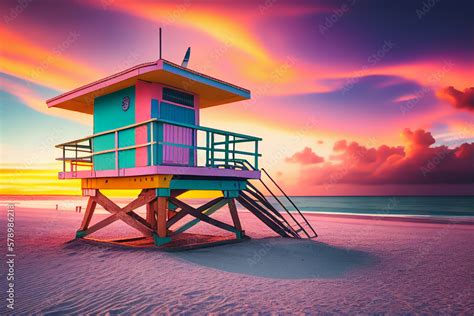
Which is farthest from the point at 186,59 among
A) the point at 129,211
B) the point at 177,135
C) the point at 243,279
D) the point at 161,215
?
the point at 243,279

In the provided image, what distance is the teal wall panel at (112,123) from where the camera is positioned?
11.0 metres

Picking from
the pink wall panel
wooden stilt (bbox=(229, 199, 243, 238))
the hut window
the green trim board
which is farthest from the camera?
wooden stilt (bbox=(229, 199, 243, 238))

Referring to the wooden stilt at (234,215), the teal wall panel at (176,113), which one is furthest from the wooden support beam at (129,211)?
the wooden stilt at (234,215)

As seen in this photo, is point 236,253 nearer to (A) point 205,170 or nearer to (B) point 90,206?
(A) point 205,170

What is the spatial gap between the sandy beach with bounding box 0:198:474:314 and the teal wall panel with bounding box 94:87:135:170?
2750mm

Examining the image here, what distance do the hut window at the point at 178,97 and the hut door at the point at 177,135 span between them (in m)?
0.14

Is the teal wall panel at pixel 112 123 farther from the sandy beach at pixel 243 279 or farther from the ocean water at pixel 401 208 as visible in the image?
the ocean water at pixel 401 208

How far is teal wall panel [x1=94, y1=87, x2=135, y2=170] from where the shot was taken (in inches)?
434

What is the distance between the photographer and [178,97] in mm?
11547

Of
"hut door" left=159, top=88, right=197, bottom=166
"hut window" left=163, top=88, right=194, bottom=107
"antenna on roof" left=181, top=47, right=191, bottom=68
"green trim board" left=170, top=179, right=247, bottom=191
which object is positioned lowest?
"green trim board" left=170, top=179, right=247, bottom=191

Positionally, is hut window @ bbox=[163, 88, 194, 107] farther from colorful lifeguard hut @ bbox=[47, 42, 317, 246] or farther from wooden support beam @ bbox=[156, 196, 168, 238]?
wooden support beam @ bbox=[156, 196, 168, 238]

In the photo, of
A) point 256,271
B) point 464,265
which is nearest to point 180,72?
point 256,271

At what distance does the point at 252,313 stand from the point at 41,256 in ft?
23.8

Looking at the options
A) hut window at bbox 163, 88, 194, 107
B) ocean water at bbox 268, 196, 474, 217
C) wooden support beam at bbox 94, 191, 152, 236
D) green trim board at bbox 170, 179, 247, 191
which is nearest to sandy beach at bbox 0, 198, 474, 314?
wooden support beam at bbox 94, 191, 152, 236
